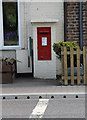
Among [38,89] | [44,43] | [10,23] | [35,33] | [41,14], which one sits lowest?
[38,89]

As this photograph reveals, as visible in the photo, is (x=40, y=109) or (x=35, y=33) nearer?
(x=40, y=109)

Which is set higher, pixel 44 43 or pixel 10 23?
pixel 10 23

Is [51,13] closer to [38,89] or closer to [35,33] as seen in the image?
[35,33]

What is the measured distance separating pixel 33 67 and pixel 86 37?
2450 millimetres

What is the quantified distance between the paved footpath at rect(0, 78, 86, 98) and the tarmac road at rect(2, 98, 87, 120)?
349mm

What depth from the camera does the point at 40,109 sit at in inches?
275

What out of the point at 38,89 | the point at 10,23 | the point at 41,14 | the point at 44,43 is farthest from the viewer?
the point at 10,23

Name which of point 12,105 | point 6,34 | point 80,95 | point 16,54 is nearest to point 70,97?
point 80,95

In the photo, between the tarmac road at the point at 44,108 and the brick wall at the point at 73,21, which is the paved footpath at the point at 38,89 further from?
the brick wall at the point at 73,21

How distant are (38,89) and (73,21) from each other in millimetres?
3636

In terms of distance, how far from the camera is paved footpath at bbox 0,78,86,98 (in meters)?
8.50

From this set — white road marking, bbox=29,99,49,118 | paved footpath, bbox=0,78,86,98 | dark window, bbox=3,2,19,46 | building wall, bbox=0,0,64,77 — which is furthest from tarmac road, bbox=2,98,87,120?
dark window, bbox=3,2,19,46

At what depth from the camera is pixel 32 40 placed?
11.7 metres

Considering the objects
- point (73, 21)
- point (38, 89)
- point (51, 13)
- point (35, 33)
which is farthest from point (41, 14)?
point (38, 89)
